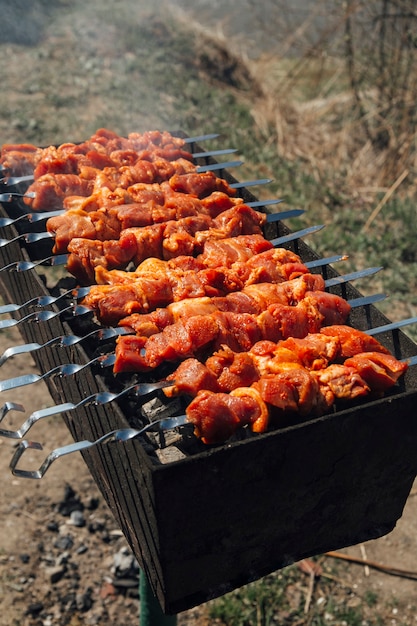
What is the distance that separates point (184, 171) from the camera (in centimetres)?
418

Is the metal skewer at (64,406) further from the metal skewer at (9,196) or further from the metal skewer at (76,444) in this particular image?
the metal skewer at (9,196)

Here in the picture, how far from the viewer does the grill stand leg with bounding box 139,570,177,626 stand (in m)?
3.44

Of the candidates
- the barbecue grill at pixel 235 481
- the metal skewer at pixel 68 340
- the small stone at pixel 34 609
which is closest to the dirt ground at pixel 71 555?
the small stone at pixel 34 609

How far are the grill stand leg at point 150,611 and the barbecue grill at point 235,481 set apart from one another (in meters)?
0.74

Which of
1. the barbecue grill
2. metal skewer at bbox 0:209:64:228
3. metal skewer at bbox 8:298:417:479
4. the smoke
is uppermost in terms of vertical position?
the smoke

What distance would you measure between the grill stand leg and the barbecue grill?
74cm

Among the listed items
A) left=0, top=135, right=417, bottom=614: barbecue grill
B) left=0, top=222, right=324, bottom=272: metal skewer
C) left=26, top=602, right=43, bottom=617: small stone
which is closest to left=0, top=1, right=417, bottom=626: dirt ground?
left=26, top=602, right=43, bottom=617: small stone

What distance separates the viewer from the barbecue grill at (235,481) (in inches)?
91.9

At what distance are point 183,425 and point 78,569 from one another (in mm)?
2500

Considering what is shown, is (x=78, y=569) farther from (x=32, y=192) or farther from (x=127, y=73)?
(x=127, y=73)

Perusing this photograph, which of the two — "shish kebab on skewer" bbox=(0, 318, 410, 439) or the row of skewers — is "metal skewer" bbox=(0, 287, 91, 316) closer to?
the row of skewers

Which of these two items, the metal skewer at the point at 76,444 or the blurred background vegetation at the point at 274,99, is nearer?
the metal skewer at the point at 76,444

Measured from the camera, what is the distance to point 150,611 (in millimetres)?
3479

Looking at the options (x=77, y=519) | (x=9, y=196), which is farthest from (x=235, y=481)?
(x=77, y=519)
